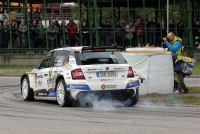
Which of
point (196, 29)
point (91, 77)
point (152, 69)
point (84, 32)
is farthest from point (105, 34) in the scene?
point (91, 77)

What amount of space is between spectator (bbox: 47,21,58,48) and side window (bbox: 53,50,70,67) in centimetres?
1996

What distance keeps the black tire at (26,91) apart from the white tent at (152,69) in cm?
295

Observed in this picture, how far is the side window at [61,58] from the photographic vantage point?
16.5m

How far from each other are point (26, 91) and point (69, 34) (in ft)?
64.2

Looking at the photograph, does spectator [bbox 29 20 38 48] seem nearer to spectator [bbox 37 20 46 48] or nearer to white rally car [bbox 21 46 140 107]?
spectator [bbox 37 20 46 48]

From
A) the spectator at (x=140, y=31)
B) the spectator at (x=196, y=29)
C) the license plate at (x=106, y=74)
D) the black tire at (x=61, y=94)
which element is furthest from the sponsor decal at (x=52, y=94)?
the spectator at (x=196, y=29)

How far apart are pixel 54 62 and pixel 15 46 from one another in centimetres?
2054

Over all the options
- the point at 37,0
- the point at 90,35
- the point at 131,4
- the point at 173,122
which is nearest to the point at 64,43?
the point at 90,35

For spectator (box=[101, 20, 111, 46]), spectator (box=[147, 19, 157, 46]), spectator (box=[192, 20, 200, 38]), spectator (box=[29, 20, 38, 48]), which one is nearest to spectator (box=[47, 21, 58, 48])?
spectator (box=[29, 20, 38, 48])

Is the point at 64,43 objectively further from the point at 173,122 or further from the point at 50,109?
the point at 173,122

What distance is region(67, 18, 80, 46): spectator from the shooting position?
123 feet

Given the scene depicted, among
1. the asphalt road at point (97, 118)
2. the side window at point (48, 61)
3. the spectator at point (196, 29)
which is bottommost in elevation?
the asphalt road at point (97, 118)

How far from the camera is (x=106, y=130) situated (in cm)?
1159

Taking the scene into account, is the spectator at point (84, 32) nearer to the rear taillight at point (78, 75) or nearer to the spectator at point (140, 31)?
the spectator at point (140, 31)
